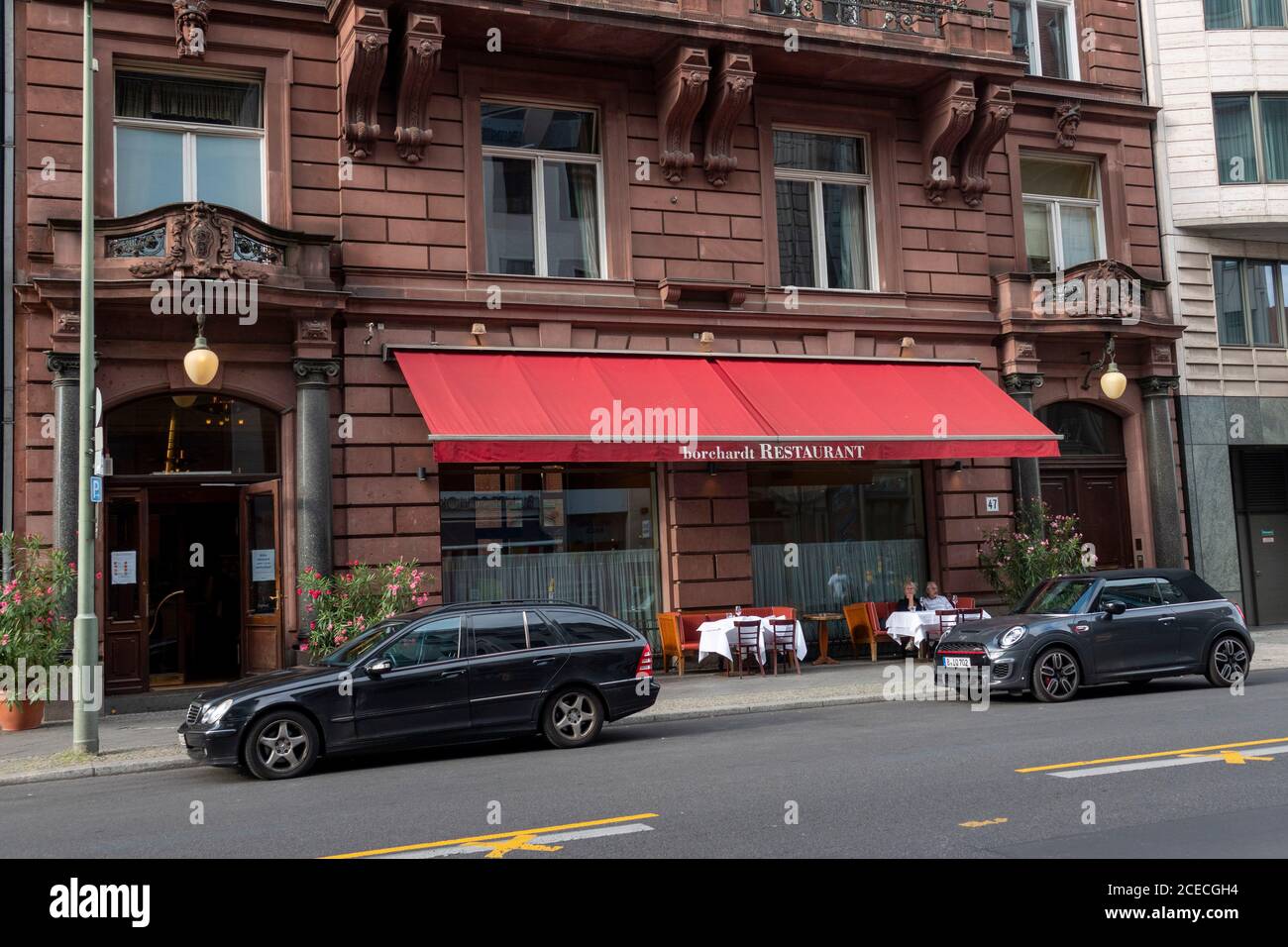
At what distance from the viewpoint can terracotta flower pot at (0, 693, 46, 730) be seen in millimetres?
14773

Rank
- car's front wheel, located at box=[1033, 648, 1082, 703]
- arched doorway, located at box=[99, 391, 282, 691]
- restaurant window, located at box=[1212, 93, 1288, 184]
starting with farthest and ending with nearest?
restaurant window, located at box=[1212, 93, 1288, 184] < arched doorway, located at box=[99, 391, 282, 691] < car's front wheel, located at box=[1033, 648, 1082, 703]

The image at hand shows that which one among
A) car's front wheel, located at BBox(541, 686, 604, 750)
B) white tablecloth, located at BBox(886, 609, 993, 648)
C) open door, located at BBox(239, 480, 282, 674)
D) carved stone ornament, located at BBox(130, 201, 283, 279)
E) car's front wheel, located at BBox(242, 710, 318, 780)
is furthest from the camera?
white tablecloth, located at BBox(886, 609, 993, 648)

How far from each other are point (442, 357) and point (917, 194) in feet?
30.8

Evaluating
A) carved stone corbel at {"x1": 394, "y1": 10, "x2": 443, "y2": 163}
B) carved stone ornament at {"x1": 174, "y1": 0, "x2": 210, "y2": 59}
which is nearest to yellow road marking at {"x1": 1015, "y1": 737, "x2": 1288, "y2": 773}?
carved stone corbel at {"x1": 394, "y1": 10, "x2": 443, "y2": 163}

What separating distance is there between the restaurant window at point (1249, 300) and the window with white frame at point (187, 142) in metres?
18.8

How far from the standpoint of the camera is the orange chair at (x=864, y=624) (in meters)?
20.1

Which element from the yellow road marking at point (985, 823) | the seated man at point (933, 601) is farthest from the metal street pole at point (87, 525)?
the seated man at point (933, 601)

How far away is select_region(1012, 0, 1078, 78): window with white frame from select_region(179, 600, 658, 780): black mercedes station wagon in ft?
54.4

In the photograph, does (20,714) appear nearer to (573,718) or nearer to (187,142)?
(573,718)

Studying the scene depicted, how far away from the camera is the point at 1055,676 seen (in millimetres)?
14695

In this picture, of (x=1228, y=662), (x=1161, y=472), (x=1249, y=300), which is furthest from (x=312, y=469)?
(x=1249, y=300)

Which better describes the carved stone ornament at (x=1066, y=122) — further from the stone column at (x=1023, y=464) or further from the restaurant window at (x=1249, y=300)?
the stone column at (x=1023, y=464)

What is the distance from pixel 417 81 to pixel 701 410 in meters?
6.53

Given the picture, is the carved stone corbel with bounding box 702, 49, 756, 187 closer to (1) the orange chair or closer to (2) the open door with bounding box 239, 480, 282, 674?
(1) the orange chair
